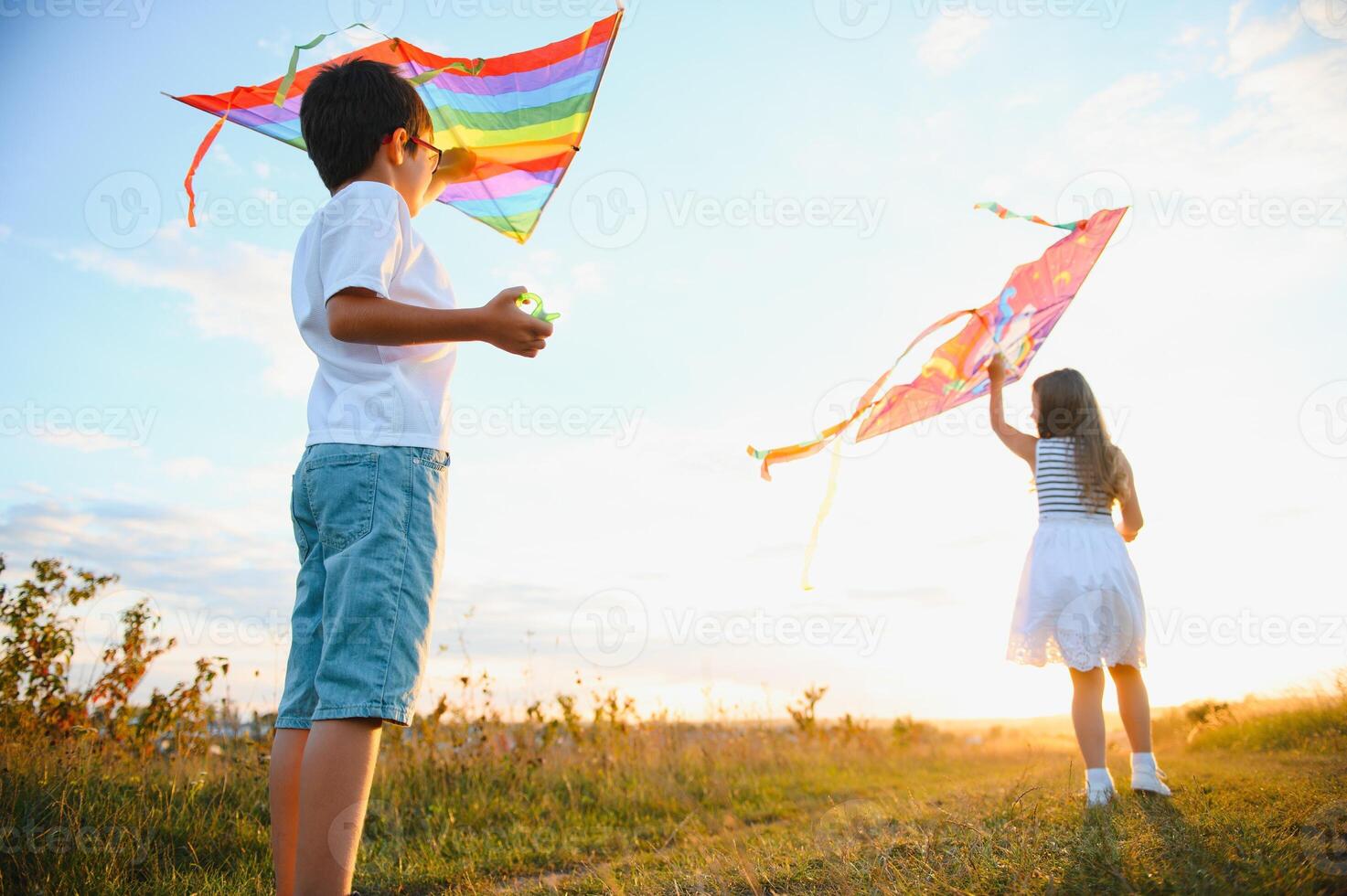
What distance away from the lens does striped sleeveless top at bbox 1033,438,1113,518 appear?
4.09m

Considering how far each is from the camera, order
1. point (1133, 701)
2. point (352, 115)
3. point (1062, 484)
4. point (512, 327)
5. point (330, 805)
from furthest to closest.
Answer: point (1062, 484), point (1133, 701), point (352, 115), point (512, 327), point (330, 805)

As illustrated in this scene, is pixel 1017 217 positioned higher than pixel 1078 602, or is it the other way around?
pixel 1017 217

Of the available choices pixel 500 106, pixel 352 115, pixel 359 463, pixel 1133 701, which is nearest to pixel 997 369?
pixel 1133 701

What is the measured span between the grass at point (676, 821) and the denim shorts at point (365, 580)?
3.98ft

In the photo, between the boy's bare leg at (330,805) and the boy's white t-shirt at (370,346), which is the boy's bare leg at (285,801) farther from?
the boy's white t-shirt at (370,346)

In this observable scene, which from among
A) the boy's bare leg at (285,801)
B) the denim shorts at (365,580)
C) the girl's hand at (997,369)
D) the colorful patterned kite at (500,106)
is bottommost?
the boy's bare leg at (285,801)

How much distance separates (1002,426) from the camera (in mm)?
4574

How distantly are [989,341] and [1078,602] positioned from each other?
1607 millimetres

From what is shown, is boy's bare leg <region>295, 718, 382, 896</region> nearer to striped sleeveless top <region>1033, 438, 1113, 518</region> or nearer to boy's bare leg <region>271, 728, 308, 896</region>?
boy's bare leg <region>271, 728, 308, 896</region>

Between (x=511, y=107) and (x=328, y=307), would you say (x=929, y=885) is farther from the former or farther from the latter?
(x=511, y=107)

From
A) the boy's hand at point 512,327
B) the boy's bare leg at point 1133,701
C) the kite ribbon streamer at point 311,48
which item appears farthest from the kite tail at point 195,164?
the boy's bare leg at point 1133,701

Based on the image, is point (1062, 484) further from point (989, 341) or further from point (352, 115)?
point (352, 115)

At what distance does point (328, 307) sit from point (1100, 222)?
407 centimetres

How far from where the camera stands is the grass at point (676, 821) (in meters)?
2.24
